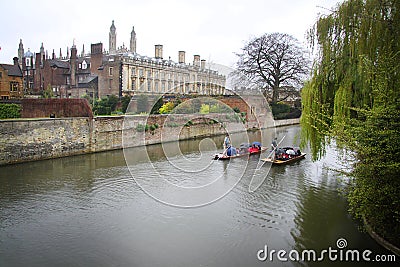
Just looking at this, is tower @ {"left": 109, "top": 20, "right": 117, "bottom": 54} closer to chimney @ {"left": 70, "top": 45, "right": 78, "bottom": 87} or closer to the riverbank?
chimney @ {"left": 70, "top": 45, "right": 78, "bottom": 87}

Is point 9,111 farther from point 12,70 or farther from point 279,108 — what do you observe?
point 279,108

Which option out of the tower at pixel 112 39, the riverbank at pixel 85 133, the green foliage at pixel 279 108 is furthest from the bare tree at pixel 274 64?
the tower at pixel 112 39

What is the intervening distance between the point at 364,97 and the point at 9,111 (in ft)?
56.1

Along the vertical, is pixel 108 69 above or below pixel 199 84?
above

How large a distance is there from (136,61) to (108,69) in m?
2.93

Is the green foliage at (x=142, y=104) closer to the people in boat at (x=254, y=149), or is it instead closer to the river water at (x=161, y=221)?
the people in boat at (x=254, y=149)

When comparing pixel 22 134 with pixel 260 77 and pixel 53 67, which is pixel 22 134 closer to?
pixel 260 77

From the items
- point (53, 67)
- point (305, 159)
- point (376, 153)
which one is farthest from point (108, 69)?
point (376, 153)

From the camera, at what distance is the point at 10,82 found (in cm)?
2669

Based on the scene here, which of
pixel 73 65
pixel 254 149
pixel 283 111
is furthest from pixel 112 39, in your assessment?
pixel 254 149

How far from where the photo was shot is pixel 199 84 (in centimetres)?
2616

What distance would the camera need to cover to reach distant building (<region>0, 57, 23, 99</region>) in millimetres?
25922

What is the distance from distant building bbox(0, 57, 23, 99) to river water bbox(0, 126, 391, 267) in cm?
1559

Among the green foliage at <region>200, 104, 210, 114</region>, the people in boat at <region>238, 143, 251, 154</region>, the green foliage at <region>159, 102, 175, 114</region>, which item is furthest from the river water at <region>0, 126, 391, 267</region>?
the green foliage at <region>200, 104, 210, 114</region>
